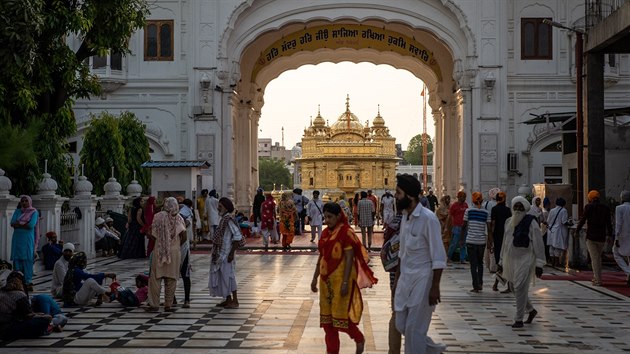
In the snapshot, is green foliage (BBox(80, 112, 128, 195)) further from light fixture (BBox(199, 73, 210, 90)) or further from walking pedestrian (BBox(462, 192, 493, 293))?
walking pedestrian (BBox(462, 192, 493, 293))

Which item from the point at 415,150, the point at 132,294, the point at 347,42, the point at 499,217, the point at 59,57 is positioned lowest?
the point at 132,294

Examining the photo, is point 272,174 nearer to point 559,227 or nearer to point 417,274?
point 559,227

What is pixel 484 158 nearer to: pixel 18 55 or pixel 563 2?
pixel 563 2

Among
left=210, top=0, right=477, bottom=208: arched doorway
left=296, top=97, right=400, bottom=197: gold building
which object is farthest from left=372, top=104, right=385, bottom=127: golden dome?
left=210, top=0, right=477, bottom=208: arched doorway

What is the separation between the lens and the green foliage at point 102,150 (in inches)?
1176

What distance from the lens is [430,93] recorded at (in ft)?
127

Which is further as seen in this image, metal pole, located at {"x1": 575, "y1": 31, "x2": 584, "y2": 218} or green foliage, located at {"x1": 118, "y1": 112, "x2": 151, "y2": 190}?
green foliage, located at {"x1": 118, "y1": 112, "x2": 151, "y2": 190}

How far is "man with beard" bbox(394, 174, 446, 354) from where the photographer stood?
7590 mm

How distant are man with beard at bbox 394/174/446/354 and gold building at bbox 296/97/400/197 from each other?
5783 centimetres

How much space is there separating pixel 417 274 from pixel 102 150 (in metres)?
24.0

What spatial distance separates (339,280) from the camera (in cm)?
896

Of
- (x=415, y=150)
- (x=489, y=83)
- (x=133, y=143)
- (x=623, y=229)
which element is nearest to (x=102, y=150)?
(x=133, y=143)

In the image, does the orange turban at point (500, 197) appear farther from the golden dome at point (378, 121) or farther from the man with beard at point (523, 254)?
the golden dome at point (378, 121)

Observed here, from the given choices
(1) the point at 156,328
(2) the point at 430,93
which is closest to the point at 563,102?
(2) the point at 430,93
